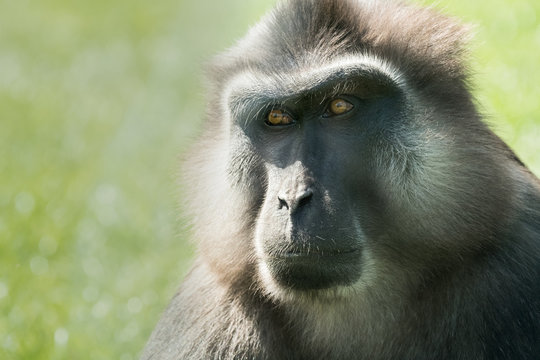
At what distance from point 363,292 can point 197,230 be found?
49.5 inches

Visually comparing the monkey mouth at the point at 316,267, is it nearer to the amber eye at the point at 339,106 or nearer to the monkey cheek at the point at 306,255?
the monkey cheek at the point at 306,255

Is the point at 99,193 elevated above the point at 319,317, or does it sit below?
above

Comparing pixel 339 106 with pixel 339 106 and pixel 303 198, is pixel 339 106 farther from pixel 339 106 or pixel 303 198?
pixel 303 198

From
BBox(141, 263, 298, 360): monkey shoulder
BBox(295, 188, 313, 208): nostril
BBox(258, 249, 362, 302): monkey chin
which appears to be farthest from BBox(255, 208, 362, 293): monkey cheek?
BBox(141, 263, 298, 360): monkey shoulder

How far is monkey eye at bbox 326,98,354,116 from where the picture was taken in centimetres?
510

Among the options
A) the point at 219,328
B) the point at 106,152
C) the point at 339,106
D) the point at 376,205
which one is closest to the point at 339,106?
the point at 339,106

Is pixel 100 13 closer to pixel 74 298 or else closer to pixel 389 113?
pixel 74 298

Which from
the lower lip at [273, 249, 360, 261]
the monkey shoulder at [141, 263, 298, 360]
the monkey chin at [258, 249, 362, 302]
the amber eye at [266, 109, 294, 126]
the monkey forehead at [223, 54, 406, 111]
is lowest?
the monkey shoulder at [141, 263, 298, 360]

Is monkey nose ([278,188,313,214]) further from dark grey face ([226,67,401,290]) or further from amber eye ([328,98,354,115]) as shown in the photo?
amber eye ([328,98,354,115])

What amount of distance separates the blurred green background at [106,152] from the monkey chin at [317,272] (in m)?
1.33

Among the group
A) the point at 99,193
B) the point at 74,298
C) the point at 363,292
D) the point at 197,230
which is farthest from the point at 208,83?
the point at 99,193

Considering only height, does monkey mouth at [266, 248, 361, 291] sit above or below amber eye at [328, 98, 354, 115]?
below

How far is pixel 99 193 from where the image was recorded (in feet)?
36.1

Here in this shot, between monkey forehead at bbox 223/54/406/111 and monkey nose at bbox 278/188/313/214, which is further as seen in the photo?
monkey forehead at bbox 223/54/406/111
